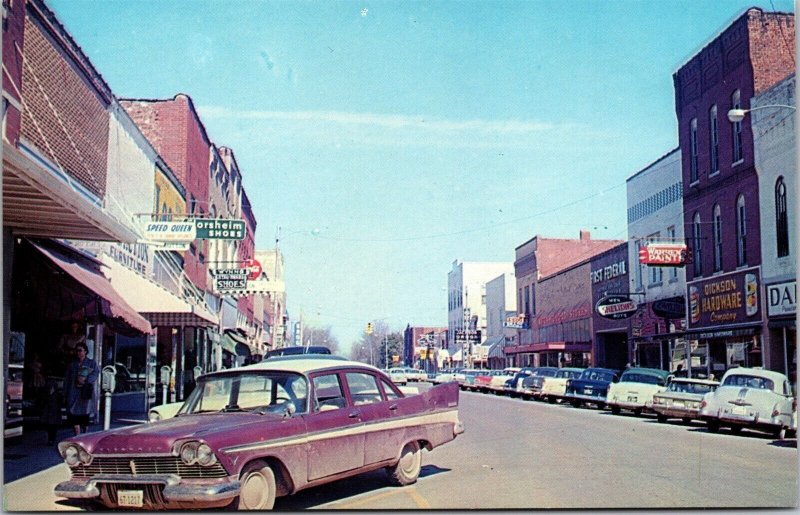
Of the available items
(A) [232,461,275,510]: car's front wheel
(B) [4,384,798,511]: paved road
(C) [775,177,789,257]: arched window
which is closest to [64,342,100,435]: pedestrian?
(B) [4,384,798,511]: paved road

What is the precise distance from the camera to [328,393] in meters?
9.48

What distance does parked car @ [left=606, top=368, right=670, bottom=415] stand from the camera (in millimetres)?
25125

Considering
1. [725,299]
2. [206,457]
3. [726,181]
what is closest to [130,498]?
[206,457]

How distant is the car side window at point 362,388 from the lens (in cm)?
990

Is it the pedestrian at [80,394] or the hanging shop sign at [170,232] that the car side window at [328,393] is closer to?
the pedestrian at [80,394]

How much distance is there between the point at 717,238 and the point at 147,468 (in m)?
27.7

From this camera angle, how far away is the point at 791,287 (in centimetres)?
2636

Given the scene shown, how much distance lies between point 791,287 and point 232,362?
103ft

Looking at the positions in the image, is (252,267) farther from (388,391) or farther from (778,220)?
(388,391)

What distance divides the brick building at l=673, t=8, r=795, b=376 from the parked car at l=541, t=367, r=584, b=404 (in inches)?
178

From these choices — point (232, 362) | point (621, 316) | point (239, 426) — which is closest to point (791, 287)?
point (621, 316)

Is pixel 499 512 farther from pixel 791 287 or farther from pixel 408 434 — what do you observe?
→ pixel 791 287

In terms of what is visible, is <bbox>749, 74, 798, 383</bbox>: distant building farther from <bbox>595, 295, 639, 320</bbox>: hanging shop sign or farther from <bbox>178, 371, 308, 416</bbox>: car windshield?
<bbox>178, 371, 308, 416</bbox>: car windshield

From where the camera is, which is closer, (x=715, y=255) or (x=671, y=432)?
(x=671, y=432)
